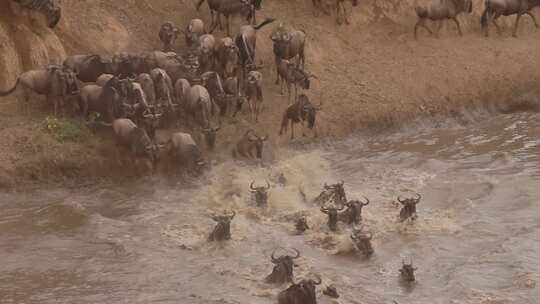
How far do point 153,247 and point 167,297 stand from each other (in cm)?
185

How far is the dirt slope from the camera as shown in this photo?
1623 centimetres

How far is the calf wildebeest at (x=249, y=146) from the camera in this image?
669 inches

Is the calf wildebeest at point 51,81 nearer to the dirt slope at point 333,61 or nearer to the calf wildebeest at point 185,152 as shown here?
the dirt slope at point 333,61

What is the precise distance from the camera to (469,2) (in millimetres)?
23125

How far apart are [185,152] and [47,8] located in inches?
179

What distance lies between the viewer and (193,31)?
1938cm

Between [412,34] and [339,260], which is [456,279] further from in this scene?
[412,34]

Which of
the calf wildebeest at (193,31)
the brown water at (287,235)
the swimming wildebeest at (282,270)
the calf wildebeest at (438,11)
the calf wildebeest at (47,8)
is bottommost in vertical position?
the brown water at (287,235)

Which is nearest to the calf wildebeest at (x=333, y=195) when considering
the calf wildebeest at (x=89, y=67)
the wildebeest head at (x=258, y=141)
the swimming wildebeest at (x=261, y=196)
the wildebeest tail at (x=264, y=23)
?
the swimming wildebeest at (x=261, y=196)

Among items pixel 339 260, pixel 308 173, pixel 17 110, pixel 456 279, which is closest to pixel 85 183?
pixel 17 110

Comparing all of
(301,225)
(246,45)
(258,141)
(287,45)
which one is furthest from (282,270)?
(287,45)

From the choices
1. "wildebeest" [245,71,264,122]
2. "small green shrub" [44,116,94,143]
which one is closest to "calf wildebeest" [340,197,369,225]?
"wildebeest" [245,71,264,122]

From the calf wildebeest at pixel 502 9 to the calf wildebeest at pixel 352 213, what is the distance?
35.7 ft

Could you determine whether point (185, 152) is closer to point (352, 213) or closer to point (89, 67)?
point (89, 67)
